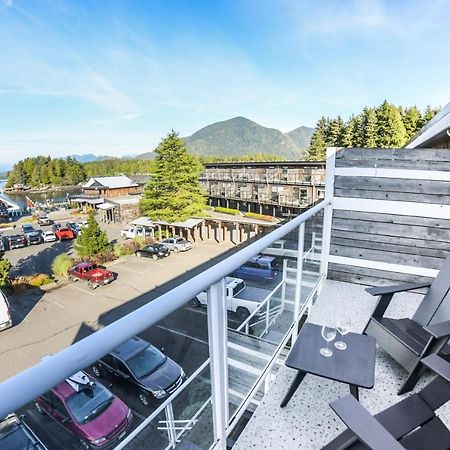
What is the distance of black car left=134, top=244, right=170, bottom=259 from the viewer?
1777cm

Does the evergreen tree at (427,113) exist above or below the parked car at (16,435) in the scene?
above

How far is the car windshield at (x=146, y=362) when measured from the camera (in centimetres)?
112

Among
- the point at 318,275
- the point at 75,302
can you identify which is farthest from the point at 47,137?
the point at 318,275

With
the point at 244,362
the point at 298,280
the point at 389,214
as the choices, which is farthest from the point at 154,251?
the point at 244,362

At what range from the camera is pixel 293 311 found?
2.58 metres

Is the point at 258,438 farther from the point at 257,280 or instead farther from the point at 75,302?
the point at 75,302

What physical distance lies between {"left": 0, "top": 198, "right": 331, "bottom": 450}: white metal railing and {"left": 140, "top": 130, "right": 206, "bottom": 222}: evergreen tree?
20019 mm

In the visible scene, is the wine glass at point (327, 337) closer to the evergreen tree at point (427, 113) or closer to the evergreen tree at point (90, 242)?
the evergreen tree at point (90, 242)

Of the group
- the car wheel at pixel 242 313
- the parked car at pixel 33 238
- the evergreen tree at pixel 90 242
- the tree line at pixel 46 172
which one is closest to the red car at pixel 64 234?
the parked car at pixel 33 238

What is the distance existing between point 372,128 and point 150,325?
117 feet

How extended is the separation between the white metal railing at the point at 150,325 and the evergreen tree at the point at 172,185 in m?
20.0

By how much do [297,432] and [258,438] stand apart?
0.83ft

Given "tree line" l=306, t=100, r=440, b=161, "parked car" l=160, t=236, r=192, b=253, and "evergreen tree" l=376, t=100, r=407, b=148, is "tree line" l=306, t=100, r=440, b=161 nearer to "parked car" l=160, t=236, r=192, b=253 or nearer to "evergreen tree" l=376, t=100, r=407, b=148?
"evergreen tree" l=376, t=100, r=407, b=148

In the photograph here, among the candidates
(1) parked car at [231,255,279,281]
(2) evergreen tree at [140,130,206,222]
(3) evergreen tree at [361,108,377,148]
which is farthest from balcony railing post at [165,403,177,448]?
(3) evergreen tree at [361,108,377,148]
